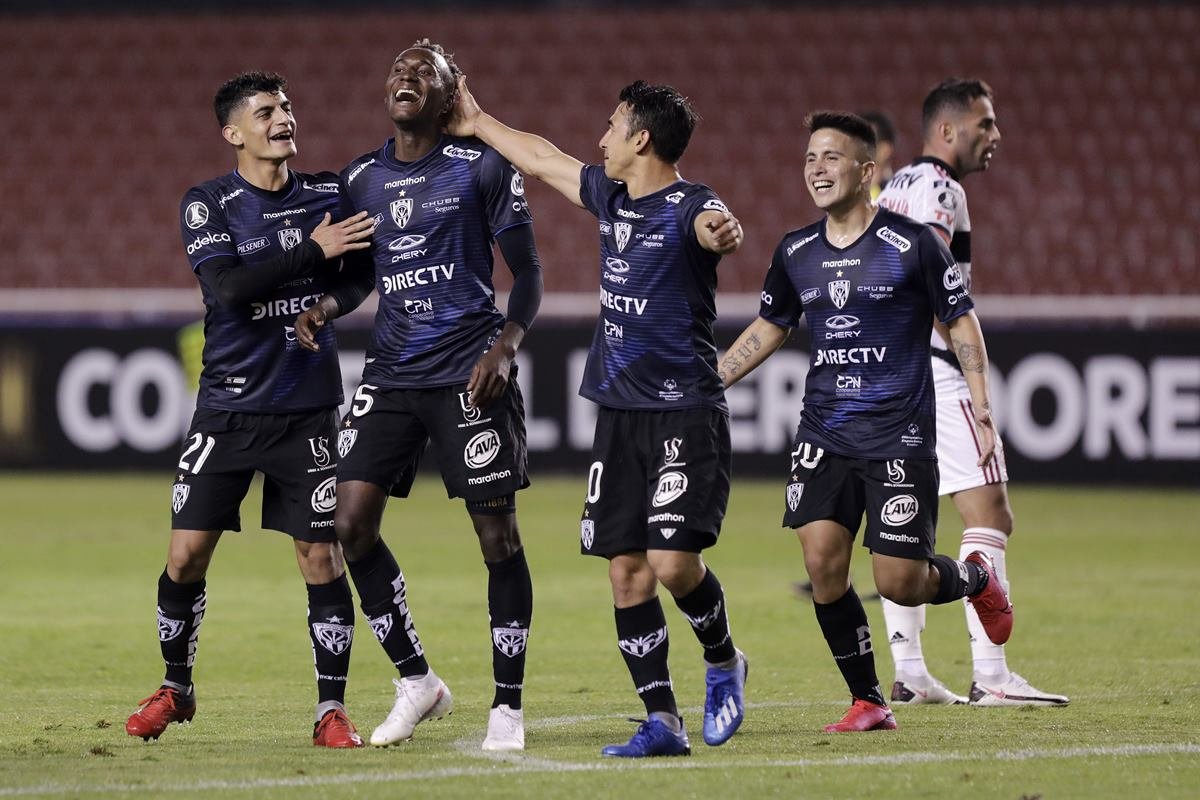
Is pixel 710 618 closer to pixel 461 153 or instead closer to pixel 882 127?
pixel 461 153

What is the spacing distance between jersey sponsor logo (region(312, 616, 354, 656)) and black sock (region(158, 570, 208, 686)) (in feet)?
1.45

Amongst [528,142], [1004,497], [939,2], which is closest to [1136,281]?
[939,2]

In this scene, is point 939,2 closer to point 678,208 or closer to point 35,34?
point 35,34

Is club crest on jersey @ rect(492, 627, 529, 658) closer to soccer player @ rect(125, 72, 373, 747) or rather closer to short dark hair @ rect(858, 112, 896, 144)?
soccer player @ rect(125, 72, 373, 747)

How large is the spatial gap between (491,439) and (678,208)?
0.95 metres

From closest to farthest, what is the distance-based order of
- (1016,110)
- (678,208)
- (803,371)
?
(678,208) → (803,371) → (1016,110)

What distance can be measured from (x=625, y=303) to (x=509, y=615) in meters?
1.07

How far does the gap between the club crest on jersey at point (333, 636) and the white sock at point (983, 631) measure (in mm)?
2356

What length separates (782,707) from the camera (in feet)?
21.2

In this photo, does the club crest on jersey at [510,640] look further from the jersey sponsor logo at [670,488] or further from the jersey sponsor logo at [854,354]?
the jersey sponsor logo at [854,354]

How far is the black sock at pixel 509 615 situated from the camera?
5.66 metres

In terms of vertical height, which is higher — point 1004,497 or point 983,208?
point 983,208

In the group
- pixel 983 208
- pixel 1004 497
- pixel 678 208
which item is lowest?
pixel 1004 497

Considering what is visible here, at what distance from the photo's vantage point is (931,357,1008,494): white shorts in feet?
22.8
